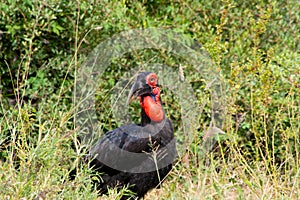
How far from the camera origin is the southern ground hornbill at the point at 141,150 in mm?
4391

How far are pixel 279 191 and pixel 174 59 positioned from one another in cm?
236

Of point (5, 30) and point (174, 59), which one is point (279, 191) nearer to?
point (174, 59)

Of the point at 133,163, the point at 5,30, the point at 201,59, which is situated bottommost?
the point at 133,163

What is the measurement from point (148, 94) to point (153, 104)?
0.29 ft

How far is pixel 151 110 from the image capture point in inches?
178

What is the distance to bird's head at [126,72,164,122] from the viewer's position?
4.52 meters

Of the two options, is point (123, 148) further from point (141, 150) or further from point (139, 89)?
point (139, 89)

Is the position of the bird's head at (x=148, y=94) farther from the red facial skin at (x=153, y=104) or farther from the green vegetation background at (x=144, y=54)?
the green vegetation background at (x=144, y=54)

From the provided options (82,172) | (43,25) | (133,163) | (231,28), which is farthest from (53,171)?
(231,28)

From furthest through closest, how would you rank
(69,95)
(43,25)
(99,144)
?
(69,95), (43,25), (99,144)

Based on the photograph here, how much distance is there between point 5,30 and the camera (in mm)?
5312

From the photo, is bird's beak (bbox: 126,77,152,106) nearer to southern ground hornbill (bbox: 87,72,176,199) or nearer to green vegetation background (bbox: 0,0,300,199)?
southern ground hornbill (bbox: 87,72,176,199)

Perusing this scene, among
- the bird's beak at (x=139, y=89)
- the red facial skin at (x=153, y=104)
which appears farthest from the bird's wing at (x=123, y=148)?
the bird's beak at (x=139, y=89)

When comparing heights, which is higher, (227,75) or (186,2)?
(186,2)
